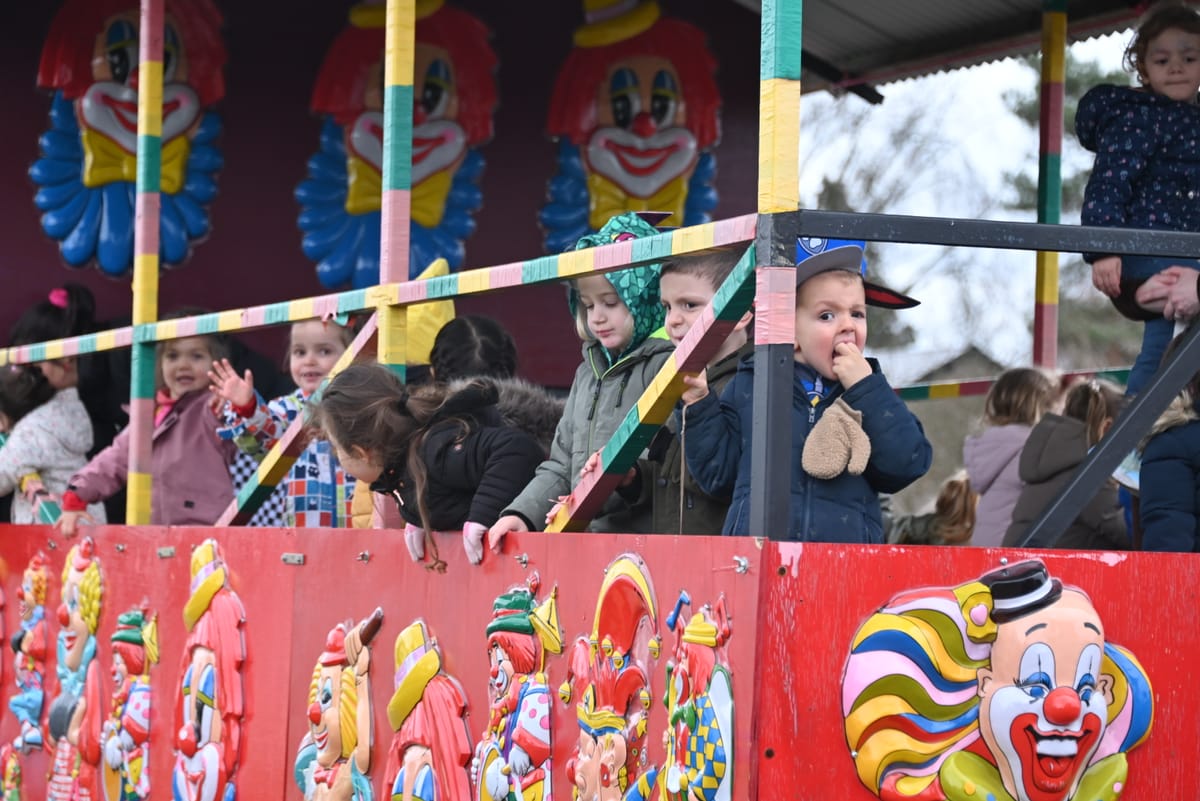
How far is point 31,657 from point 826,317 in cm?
440

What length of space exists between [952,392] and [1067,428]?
2959mm

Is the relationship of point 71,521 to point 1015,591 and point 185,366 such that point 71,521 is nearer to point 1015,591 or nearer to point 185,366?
point 185,366

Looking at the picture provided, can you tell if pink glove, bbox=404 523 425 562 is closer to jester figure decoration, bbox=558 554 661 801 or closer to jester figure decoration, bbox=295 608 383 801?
jester figure decoration, bbox=295 608 383 801

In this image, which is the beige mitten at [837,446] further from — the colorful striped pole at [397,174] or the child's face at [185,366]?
the child's face at [185,366]

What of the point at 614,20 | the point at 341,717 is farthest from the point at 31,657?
the point at 614,20

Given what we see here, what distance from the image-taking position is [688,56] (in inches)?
364

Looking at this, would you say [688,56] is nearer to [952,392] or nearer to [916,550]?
[952,392]

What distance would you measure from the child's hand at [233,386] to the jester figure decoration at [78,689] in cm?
91

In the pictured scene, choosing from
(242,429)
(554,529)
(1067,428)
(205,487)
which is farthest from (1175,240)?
(205,487)

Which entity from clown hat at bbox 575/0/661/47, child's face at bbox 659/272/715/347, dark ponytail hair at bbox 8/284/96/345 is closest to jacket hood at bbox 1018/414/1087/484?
child's face at bbox 659/272/715/347

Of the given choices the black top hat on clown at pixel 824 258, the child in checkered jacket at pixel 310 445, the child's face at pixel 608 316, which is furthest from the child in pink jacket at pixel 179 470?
the black top hat on clown at pixel 824 258

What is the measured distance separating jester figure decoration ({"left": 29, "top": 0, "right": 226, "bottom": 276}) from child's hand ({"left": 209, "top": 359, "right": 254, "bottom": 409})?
2544 millimetres

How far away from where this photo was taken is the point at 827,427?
11.5 feet

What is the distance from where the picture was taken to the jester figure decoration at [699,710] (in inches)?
125
